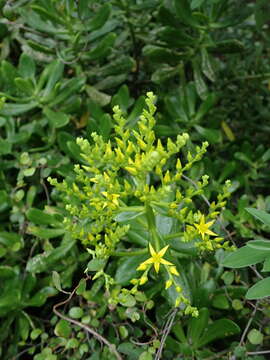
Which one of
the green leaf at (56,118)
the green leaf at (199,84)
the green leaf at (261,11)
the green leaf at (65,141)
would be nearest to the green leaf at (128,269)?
the green leaf at (65,141)

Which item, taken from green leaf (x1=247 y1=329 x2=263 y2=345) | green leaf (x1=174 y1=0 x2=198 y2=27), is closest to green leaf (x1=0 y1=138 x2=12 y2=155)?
green leaf (x1=174 y1=0 x2=198 y2=27)

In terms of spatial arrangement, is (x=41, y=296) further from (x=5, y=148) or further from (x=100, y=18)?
(x=100, y=18)

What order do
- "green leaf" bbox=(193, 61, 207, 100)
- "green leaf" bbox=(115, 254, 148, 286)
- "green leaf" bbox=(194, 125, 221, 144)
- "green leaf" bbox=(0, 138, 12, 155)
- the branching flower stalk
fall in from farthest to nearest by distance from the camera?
"green leaf" bbox=(193, 61, 207, 100)
"green leaf" bbox=(194, 125, 221, 144)
"green leaf" bbox=(0, 138, 12, 155)
"green leaf" bbox=(115, 254, 148, 286)
the branching flower stalk

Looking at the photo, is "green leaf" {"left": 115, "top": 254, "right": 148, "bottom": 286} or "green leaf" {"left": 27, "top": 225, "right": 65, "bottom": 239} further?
"green leaf" {"left": 27, "top": 225, "right": 65, "bottom": 239}

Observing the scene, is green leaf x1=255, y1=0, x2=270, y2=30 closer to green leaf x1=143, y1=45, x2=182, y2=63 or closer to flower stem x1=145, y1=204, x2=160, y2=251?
green leaf x1=143, y1=45, x2=182, y2=63

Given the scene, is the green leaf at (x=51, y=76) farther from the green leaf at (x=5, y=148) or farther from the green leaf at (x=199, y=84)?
the green leaf at (x=199, y=84)

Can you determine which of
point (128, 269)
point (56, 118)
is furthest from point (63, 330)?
point (56, 118)
